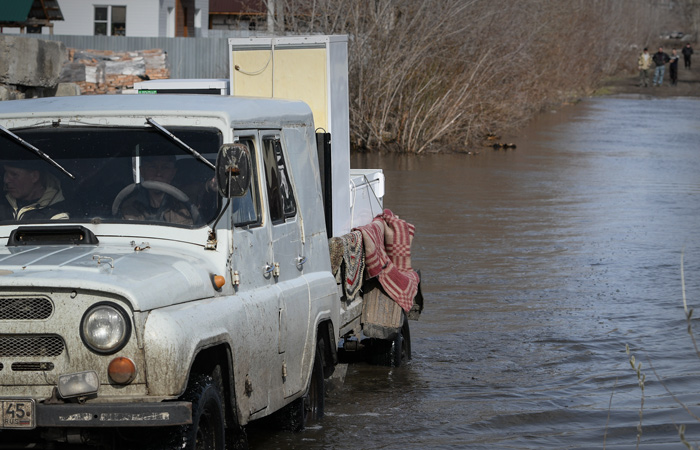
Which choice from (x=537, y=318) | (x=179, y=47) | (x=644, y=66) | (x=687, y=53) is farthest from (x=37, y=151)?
(x=687, y=53)

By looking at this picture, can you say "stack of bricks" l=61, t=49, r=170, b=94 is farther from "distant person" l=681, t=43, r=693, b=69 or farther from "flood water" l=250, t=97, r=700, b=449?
"distant person" l=681, t=43, r=693, b=69

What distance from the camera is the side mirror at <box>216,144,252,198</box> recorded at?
5.14m

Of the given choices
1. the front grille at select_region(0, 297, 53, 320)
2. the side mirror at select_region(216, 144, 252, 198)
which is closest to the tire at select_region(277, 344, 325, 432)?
the side mirror at select_region(216, 144, 252, 198)

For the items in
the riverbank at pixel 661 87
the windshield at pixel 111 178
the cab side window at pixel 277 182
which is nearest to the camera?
the windshield at pixel 111 178

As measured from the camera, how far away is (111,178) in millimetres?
5586

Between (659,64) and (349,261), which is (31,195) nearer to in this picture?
(349,261)

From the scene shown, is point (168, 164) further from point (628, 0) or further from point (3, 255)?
point (628, 0)

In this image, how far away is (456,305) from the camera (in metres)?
12.0

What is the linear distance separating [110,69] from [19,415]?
2614 centimetres

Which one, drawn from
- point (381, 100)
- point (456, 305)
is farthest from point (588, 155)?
point (456, 305)

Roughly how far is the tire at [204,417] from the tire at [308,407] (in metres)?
1.42

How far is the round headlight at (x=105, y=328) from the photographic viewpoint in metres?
4.61

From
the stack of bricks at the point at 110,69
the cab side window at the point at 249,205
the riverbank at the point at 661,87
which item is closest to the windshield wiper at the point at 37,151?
the cab side window at the point at 249,205

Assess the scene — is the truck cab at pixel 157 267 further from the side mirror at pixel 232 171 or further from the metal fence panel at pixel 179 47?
the metal fence panel at pixel 179 47
